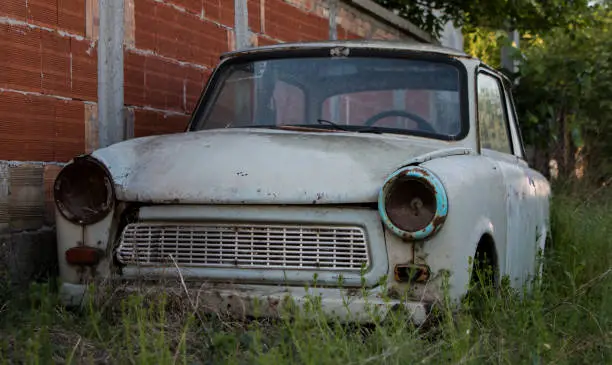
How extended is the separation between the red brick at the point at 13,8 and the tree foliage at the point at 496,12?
691 cm

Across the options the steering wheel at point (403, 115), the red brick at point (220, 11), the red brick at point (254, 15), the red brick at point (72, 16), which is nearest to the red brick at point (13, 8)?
the red brick at point (72, 16)

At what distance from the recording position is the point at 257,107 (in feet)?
15.2

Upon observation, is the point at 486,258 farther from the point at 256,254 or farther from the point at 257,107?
the point at 257,107

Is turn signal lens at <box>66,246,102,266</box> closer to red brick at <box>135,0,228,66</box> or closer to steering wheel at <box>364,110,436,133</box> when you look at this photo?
steering wheel at <box>364,110,436,133</box>

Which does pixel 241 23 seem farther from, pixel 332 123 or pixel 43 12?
pixel 332 123

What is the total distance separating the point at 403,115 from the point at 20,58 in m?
1.89

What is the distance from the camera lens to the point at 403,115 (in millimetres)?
4441

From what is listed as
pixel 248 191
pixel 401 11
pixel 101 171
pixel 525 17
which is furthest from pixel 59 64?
pixel 525 17

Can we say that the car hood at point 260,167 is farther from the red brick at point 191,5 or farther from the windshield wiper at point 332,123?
the red brick at point 191,5

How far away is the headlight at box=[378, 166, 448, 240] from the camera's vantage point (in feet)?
11.1

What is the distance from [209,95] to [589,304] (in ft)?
7.10

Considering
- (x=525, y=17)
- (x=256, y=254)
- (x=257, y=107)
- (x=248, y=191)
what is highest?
(x=525, y=17)

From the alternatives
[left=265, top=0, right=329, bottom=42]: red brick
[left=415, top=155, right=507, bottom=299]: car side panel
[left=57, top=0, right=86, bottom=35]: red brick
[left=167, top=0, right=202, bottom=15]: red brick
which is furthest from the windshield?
[left=265, top=0, right=329, bottom=42]: red brick

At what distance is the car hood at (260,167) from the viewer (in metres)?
3.51
